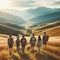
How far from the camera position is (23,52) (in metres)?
34.2

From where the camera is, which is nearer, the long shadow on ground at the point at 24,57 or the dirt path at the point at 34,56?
the long shadow on ground at the point at 24,57

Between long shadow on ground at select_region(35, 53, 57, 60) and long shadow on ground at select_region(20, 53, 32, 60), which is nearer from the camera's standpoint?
long shadow on ground at select_region(20, 53, 32, 60)

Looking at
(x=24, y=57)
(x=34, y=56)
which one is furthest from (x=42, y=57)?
(x=24, y=57)

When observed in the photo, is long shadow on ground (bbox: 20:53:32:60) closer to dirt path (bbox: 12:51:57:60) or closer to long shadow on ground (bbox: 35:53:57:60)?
dirt path (bbox: 12:51:57:60)

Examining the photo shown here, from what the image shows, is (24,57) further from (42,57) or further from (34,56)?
(42,57)

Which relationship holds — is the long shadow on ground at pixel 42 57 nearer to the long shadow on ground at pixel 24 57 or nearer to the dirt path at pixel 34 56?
the dirt path at pixel 34 56

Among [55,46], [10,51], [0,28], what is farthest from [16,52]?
[0,28]

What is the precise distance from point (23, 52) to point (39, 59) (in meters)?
2.76

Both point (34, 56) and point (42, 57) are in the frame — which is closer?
point (42, 57)

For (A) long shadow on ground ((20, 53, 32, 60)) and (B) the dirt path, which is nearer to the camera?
(A) long shadow on ground ((20, 53, 32, 60))

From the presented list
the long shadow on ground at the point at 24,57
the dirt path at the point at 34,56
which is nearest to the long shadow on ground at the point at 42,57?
the dirt path at the point at 34,56

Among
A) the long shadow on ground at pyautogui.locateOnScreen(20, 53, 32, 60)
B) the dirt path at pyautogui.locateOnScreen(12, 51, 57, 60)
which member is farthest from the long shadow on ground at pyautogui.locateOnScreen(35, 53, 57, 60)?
the long shadow on ground at pyautogui.locateOnScreen(20, 53, 32, 60)

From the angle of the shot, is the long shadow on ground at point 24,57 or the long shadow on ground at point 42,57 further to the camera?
the long shadow on ground at point 42,57

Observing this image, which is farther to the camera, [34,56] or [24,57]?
[34,56]
